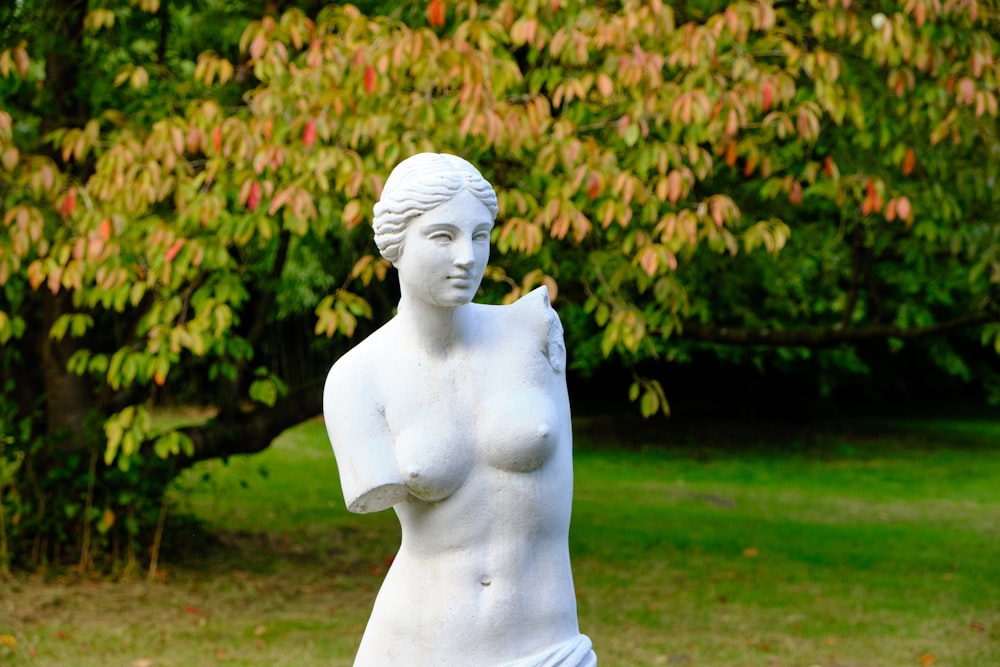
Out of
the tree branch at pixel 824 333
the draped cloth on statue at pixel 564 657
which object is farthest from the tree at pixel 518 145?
the draped cloth on statue at pixel 564 657

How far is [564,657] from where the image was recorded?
290 cm

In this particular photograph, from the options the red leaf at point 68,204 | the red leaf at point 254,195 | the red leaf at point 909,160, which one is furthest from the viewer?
the red leaf at point 909,160

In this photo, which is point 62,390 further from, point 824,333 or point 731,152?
point 824,333

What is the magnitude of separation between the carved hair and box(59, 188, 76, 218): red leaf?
401 centimetres

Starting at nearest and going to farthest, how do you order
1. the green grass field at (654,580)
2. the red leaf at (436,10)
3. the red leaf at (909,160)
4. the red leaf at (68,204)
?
the red leaf at (436,10) < the red leaf at (68,204) < the red leaf at (909,160) < the green grass field at (654,580)

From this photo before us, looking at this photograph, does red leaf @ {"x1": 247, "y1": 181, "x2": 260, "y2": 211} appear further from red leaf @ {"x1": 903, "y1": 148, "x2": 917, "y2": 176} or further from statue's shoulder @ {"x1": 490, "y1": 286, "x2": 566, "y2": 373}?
red leaf @ {"x1": 903, "y1": 148, "x2": 917, "y2": 176}

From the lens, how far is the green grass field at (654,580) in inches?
291

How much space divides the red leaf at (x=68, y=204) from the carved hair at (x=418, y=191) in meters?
4.01

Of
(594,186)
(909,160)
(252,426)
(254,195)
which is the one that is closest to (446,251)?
(594,186)

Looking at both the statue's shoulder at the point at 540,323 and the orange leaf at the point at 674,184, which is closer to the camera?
the statue's shoulder at the point at 540,323

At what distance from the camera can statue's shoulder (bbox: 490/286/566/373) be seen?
3.03 meters

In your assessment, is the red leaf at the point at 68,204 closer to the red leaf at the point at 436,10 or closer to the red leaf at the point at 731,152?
the red leaf at the point at 436,10

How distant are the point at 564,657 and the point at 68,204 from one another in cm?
448

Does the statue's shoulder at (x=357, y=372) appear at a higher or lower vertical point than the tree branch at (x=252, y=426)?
higher
